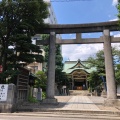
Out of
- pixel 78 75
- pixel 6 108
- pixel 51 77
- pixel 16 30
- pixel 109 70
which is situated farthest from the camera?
pixel 78 75

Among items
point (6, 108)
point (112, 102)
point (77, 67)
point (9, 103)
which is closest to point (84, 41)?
point (112, 102)

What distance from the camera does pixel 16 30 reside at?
1184 cm

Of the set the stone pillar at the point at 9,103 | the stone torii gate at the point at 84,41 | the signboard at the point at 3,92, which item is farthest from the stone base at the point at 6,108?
the stone torii gate at the point at 84,41

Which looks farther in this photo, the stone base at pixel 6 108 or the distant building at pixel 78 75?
the distant building at pixel 78 75

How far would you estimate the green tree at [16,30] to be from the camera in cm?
1130

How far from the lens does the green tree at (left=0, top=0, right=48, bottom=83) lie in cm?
1130

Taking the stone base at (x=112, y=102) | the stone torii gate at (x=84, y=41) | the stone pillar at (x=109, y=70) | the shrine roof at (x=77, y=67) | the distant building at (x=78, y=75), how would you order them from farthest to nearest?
the shrine roof at (x=77, y=67) → the distant building at (x=78, y=75) → the stone torii gate at (x=84, y=41) → the stone pillar at (x=109, y=70) → the stone base at (x=112, y=102)

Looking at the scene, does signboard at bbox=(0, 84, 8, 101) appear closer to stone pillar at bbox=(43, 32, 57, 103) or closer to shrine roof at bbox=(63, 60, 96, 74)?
stone pillar at bbox=(43, 32, 57, 103)

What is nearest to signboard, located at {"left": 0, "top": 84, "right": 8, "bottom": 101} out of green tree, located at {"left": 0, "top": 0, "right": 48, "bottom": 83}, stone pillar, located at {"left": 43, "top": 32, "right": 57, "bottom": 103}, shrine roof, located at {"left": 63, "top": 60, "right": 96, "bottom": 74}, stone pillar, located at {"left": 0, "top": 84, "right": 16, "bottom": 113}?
stone pillar, located at {"left": 0, "top": 84, "right": 16, "bottom": 113}

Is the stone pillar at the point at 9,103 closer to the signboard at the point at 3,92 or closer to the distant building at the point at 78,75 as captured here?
the signboard at the point at 3,92

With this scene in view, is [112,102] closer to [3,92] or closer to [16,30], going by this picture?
[3,92]

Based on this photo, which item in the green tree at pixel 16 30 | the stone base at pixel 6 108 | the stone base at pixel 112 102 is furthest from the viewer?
the stone base at pixel 112 102

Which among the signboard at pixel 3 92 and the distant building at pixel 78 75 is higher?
the distant building at pixel 78 75

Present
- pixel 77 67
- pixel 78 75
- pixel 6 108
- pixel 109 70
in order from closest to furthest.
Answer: pixel 6 108 → pixel 109 70 → pixel 78 75 → pixel 77 67
